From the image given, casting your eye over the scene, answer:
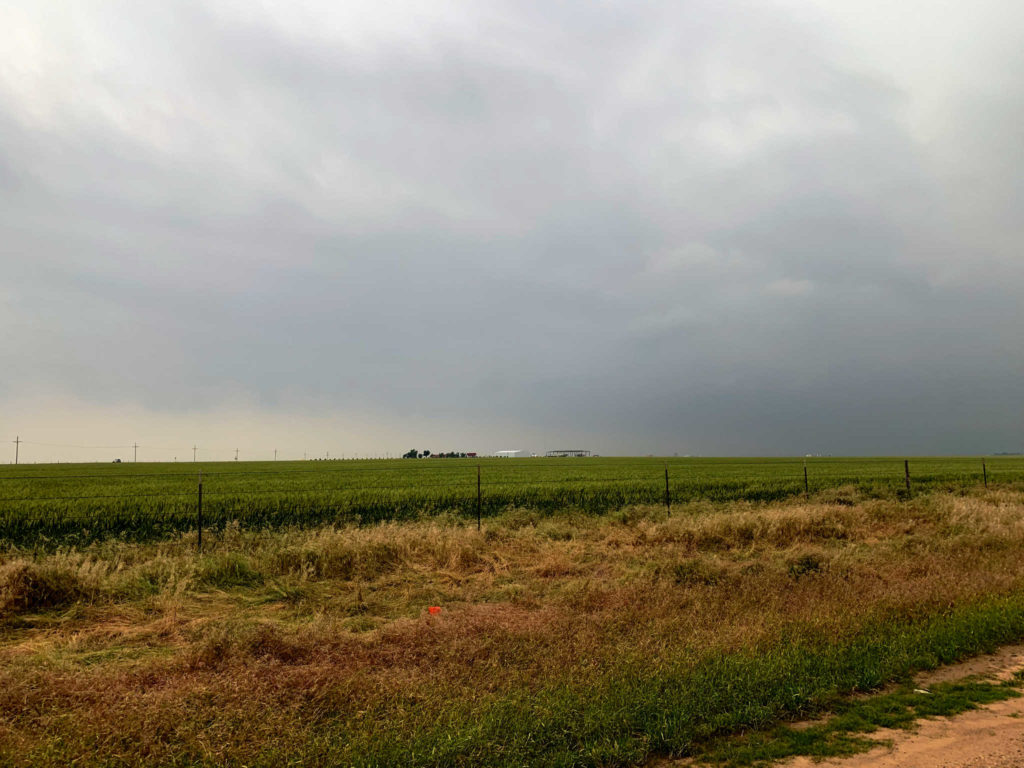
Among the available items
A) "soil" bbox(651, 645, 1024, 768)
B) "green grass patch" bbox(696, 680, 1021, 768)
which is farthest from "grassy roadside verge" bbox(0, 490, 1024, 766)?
"soil" bbox(651, 645, 1024, 768)

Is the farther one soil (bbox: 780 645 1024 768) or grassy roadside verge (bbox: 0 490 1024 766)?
grassy roadside verge (bbox: 0 490 1024 766)

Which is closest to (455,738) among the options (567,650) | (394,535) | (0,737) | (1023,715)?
(567,650)

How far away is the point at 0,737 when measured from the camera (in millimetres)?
5129

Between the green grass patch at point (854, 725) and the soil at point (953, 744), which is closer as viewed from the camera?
the soil at point (953, 744)

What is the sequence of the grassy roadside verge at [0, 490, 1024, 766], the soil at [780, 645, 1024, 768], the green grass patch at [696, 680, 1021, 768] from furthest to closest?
1. the grassy roadside verge at [0, 490, 1024, 766]
2. the green grass patch at [696, 680, 1021, 768]
3. the soil at [780, 645, 1024, 768]

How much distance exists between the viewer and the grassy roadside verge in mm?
5297

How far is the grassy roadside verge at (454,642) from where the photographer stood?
5297 millimetres

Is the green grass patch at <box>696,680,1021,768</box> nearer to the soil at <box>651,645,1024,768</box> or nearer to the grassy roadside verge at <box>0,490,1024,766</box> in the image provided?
the soil at <box>651,645,1024,768</box>

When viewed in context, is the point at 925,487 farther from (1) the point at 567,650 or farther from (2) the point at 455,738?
(2) the point at 455,738

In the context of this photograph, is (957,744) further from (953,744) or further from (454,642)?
(454,642)

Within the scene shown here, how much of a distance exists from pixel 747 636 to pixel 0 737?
7.65m

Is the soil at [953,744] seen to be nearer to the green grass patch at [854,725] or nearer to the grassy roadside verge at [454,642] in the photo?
the green grass patch at [854,725]

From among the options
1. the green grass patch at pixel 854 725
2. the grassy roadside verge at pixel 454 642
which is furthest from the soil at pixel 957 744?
the grassy roadside verge at pixel 454 642

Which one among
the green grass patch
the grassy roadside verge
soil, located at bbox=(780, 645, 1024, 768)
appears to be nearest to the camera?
soil, located at bbox=(780, 645, 1024, 768)
